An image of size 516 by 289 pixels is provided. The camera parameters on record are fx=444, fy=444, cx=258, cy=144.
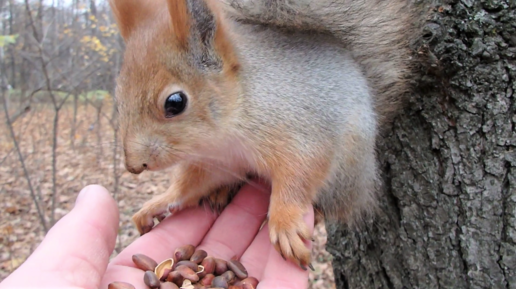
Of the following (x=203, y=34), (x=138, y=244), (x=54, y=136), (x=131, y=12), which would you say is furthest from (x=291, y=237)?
(x=54, y=136)

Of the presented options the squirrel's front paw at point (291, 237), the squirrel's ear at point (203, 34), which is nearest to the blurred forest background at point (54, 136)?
the squirrel's ear at point (203, 34)

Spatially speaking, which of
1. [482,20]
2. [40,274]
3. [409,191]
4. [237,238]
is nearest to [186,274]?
[237,238]

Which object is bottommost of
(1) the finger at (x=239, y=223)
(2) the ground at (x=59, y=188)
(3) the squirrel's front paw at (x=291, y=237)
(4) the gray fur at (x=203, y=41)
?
(2) the ground at (x=59, y=188)

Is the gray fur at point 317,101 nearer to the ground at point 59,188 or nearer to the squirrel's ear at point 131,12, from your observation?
the squirrel's ear at point 131,12

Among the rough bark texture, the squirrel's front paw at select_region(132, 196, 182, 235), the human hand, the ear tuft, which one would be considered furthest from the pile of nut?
the ear tuft

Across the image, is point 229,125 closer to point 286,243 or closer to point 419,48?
point 286,243

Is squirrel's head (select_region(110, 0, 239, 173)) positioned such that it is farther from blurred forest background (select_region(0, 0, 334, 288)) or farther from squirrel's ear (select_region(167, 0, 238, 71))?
blurred forest background (select_region(0, 0, 334, 288))
